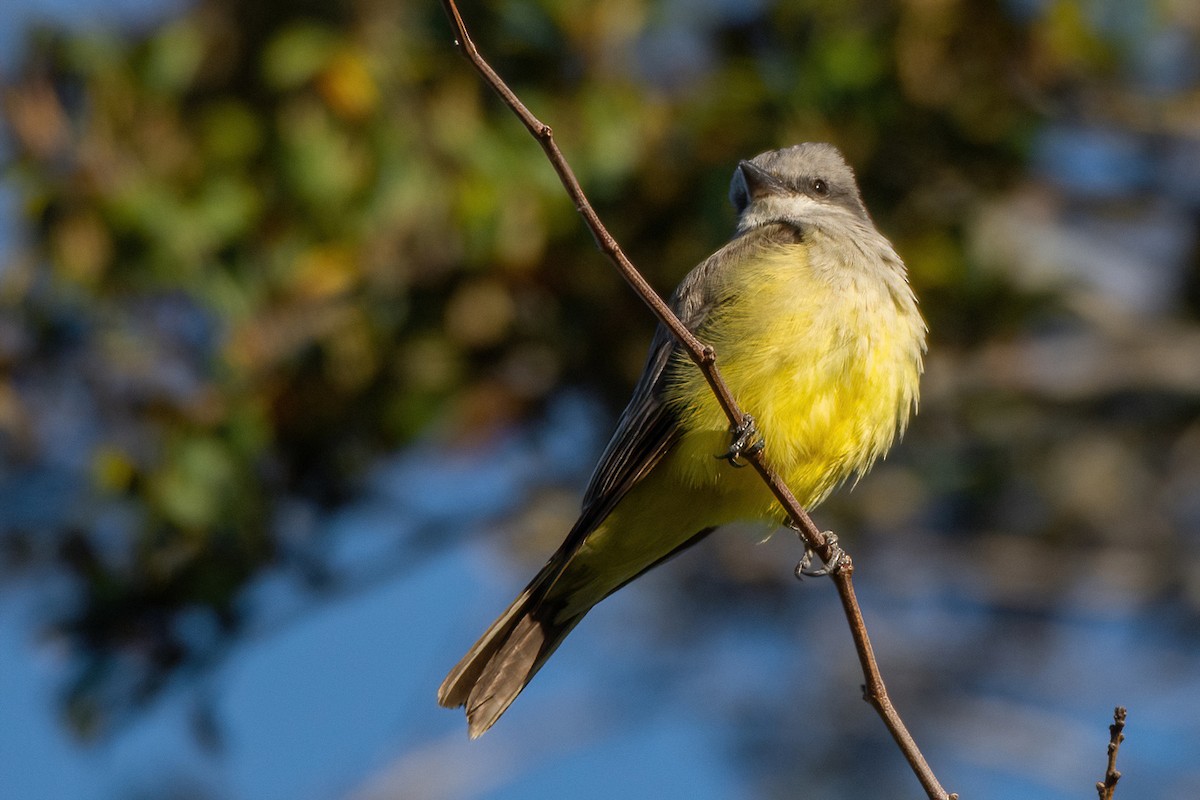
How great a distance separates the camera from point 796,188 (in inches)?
201

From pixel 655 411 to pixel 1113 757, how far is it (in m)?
1.69

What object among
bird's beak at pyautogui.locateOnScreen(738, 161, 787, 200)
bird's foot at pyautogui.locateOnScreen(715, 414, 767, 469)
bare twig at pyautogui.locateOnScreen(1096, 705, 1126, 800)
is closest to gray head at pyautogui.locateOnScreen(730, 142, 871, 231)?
bird's beak at pyautogui.locateOnScreen(738, 161, 787, 200)

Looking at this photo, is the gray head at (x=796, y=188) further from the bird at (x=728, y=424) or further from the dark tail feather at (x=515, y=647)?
the dark tail feather at (x=515, y=647)

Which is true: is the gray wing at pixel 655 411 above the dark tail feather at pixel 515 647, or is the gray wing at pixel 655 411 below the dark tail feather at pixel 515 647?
above

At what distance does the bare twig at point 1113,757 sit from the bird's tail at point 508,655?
1.62 metres

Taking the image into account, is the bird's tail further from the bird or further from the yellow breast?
the yellow breast

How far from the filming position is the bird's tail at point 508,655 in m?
4.05

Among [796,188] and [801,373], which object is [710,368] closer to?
[801,373]

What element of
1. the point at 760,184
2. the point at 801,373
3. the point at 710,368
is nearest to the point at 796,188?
the point at 760,184

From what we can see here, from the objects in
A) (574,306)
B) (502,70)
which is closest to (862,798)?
(574,306)

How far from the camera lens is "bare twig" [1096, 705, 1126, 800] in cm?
289

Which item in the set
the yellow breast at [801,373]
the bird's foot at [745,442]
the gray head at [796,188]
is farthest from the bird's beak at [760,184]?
the bird's foot at [745,442]

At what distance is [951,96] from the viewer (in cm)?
593

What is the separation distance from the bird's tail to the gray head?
4.57 feet
